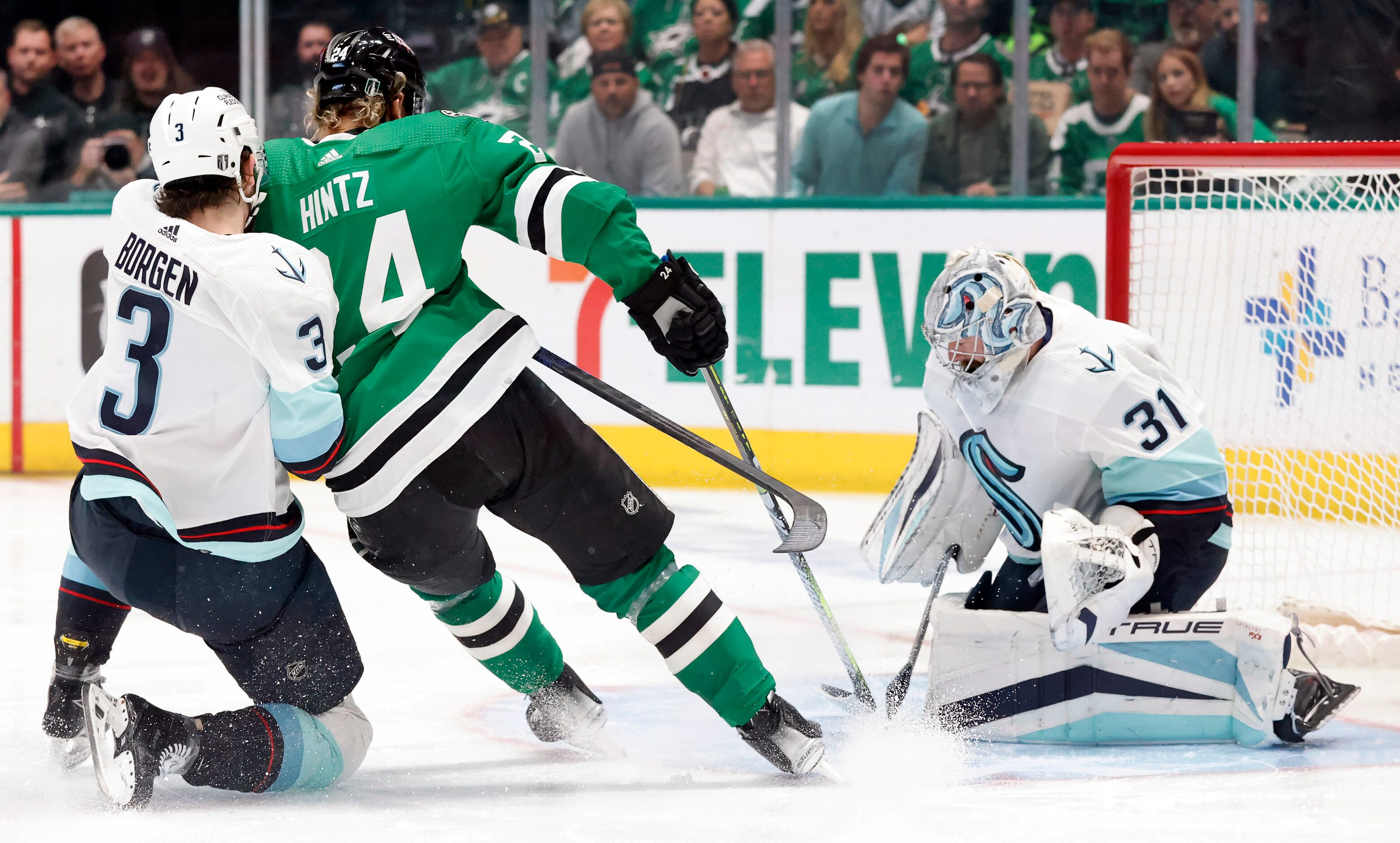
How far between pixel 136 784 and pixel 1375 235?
250 cm

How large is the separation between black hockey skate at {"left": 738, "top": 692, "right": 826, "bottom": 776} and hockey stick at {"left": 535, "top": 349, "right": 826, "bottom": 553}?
242 mm

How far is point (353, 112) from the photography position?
2.19 metres

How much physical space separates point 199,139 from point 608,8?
3.62 m

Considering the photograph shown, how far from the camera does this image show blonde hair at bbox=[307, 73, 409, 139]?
7.17ft

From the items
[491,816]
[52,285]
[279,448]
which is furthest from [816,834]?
[52,285]

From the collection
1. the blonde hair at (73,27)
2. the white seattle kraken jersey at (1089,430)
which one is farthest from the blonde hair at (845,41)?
the white seattle kraken jersey at (1089,430)

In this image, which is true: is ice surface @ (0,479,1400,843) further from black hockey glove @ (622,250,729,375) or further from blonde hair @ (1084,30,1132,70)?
blonde hair @ (1084,30,1132,70)

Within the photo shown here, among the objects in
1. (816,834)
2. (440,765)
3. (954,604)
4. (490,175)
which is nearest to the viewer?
(816,834)

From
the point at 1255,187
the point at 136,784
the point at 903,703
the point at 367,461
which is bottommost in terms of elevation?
the point at 903,703

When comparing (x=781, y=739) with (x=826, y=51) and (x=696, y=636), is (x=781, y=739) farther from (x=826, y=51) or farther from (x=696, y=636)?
(x=826, y=51)

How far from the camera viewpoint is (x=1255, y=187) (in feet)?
10.4

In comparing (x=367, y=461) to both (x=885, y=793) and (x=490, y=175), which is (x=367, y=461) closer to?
(x=490, y=175)

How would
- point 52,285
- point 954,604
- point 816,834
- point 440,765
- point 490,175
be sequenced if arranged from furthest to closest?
1. point 52,285
2. point 954,604
3. point 440,765
4. point 490,175
5. point 816,834

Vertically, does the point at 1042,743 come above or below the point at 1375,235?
below
